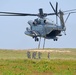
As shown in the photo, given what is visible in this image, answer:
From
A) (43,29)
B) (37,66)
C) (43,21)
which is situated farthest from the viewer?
(43,29)

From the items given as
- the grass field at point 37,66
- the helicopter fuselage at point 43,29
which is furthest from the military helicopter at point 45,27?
the grass field at point 37,66

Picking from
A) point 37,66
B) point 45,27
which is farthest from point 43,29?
point 37,66

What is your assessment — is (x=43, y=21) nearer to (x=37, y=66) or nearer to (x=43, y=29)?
(x=43, y=29)

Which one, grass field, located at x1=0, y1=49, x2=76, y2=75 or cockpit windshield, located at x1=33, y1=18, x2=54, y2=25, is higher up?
cockpit windshield, located at x1=33, y1=18, x2=54, y2=25

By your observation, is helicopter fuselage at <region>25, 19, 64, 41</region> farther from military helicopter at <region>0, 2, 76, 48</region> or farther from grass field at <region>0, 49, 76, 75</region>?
grass field at <region>0, 49, 76, 75</region>

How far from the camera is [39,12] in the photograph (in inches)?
2109

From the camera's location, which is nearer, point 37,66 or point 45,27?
point 37,66

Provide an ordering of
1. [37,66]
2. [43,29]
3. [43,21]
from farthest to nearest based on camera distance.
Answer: [43,29], [43,21], [37,66]

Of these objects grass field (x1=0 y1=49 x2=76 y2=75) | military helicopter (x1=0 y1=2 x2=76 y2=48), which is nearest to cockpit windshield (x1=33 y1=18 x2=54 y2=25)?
military helicopter (x1=0 y1=2 x2=76 y2=48)

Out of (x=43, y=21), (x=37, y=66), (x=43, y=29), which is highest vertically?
(x=43, y=21)

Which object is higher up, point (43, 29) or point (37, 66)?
point (43, 29)

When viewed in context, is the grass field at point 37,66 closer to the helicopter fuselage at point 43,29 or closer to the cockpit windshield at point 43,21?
the helicopter fuselage at point 43,29

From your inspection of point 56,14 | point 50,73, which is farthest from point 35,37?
point 50,73

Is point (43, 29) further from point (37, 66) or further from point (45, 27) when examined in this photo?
point (37, 66)
